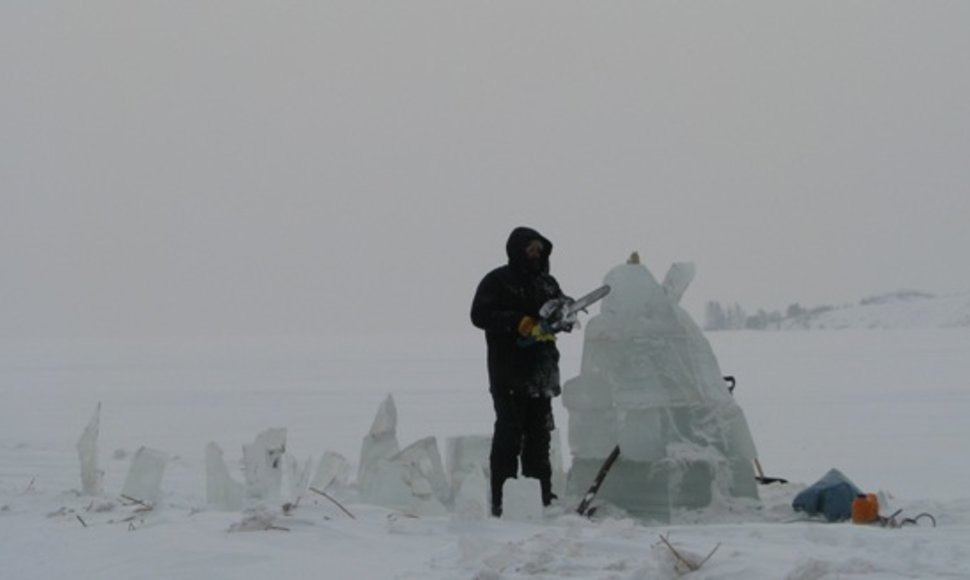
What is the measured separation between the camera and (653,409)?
6.71m

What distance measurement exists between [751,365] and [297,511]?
→ 3086cm

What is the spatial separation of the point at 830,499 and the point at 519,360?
1782 mm

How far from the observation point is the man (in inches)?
254

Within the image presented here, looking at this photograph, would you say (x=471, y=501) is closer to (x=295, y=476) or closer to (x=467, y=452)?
(x=467, y=452)

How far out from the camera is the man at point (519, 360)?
6.46m

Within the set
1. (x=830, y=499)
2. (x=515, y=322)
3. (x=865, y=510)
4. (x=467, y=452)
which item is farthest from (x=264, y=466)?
(x=865, y=510)

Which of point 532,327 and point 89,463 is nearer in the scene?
point 532,327

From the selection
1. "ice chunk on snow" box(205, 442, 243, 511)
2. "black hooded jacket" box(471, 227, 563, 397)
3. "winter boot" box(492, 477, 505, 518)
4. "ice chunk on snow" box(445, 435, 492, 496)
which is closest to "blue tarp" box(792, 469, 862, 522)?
"black hooded jacket" box(471, 227, 563, 397)

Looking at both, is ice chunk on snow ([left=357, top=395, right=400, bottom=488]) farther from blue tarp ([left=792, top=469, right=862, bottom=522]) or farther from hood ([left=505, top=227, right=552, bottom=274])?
blue tarp ([left=792, top=469, right=862, bottom=522])

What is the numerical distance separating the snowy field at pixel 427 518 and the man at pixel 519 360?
1.11ft

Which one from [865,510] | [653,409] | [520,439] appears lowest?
[865,510]

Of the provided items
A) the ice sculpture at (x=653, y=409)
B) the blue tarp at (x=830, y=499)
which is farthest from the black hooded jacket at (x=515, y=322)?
the blue tarp at (x=830, y=499)

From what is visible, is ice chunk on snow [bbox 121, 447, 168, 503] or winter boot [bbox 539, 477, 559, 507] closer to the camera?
winter boot [bbox 539, 477, 559, 507]

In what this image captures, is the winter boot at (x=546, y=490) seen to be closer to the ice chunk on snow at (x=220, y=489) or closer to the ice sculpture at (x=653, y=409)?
the ice sculpture at (x=653, y=409)
